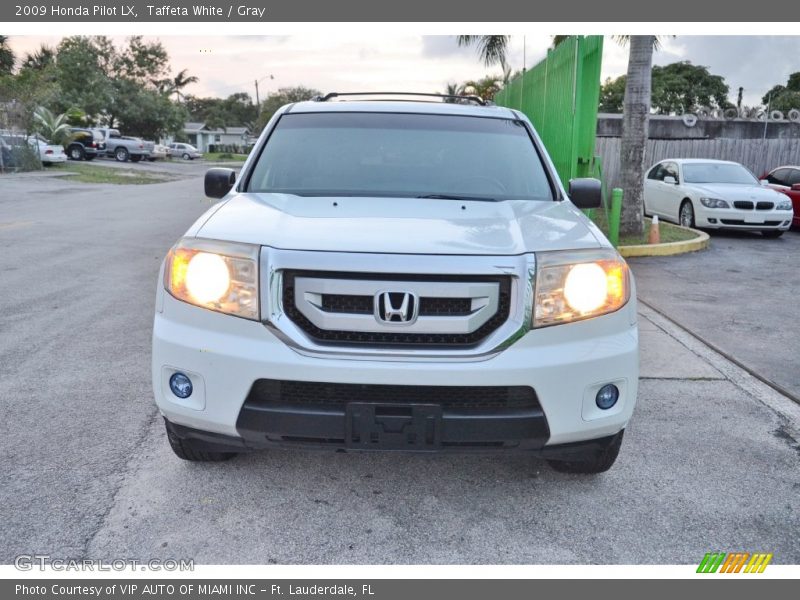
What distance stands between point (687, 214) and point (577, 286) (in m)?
11.5

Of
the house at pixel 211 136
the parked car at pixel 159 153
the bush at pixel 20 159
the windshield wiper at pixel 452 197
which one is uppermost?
the house at pixel 211 136

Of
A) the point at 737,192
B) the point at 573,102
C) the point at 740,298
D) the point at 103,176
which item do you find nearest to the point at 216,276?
the point at 740,298

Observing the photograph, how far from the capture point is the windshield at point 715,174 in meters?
13.5

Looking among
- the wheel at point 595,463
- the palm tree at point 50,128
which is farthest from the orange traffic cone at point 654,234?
the palm tree at point 50,128

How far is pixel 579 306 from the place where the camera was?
9.02ft

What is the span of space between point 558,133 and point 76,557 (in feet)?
33.4

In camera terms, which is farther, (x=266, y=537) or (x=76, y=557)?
(x=266, y=537)

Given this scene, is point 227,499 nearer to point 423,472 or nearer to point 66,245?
point 423,472

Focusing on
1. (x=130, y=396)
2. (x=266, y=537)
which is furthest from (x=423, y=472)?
(x=130, y=396)

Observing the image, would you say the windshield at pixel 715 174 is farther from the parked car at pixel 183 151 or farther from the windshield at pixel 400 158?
the parked car at pixel 183 151
